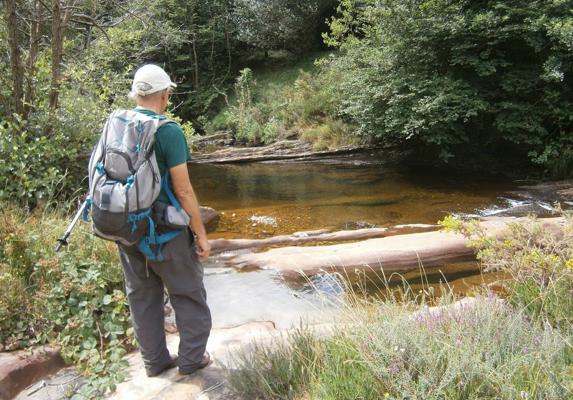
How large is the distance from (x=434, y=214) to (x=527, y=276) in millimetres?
4065

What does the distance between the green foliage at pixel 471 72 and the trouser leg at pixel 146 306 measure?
7088 millimetres

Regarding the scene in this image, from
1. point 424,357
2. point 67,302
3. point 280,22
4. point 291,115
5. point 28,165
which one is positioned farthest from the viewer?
point 280,22

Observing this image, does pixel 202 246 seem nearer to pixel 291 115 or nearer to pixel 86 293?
pixel 86 293

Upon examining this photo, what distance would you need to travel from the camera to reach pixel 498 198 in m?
7.78

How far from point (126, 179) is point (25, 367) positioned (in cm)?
152

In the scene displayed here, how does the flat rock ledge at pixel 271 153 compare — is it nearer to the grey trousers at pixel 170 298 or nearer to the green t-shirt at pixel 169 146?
the grey trousers at pixel 170 298

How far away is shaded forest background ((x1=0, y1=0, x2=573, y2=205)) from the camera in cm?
504

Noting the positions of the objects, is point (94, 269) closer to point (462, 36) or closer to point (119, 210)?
point (119, 210)

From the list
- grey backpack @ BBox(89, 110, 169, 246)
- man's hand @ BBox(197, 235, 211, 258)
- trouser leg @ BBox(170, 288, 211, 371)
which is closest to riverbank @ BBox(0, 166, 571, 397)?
trouser leg @ BBox(170, 288, 211, 371)

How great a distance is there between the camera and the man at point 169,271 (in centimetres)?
242

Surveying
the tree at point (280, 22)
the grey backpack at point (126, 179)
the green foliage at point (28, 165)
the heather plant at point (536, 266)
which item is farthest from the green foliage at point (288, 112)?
the grey backpack at point (126, 179)

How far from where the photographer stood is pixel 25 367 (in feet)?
9.39

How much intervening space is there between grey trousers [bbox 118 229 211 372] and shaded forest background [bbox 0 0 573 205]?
86.8 inches

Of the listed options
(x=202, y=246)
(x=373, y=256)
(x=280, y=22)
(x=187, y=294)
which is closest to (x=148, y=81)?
Answer: (x=202, y=246)
